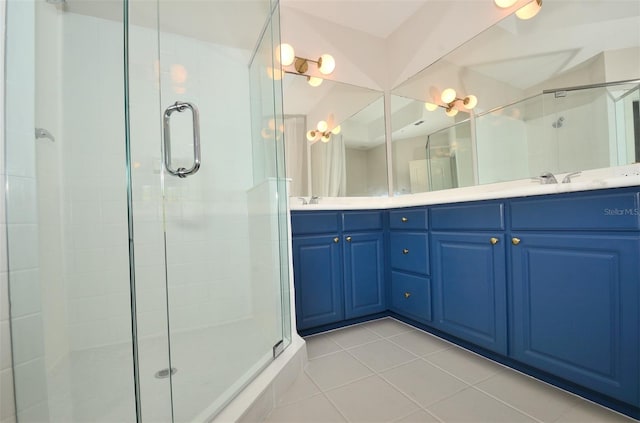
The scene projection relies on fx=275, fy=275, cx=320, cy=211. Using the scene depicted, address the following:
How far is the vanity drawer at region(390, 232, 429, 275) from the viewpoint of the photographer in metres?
1.70

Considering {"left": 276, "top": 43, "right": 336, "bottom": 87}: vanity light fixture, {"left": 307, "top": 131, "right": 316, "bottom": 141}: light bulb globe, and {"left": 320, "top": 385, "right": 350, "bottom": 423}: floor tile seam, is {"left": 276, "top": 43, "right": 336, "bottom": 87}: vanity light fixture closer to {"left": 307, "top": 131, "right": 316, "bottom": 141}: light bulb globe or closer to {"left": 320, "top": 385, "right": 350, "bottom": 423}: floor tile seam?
{"left": 307, "top": 131, "right": 316, "bottom": 141}: light bulb globe

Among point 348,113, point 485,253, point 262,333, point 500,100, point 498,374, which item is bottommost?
point 498,374

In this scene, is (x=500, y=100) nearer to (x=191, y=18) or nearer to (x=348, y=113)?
(x=348, y=113)

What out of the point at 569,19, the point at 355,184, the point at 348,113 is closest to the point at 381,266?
the point at 355,184

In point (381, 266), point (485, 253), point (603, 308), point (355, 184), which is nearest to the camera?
point (603, 308)

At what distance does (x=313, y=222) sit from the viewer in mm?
1739

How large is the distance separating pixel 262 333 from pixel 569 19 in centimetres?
230

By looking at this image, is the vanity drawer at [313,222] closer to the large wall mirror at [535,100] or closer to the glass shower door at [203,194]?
the glass shower door at [203,194]

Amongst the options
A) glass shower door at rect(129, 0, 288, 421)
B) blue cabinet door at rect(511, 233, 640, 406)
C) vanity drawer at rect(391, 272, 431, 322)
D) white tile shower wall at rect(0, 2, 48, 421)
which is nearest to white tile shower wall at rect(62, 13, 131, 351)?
glass shower door at rect(129, 0, 288, 421)

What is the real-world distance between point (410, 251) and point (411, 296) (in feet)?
0.97

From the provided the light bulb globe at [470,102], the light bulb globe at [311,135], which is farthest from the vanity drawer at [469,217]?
the light bulb globe at [311,135]

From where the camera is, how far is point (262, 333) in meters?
1.43

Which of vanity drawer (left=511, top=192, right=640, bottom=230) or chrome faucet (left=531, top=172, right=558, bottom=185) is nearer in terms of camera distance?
vanity drawer (left=511, top=192, right=640, bottom=230)

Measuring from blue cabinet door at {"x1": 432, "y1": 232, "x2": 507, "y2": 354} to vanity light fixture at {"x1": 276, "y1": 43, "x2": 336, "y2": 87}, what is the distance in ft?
4.90
